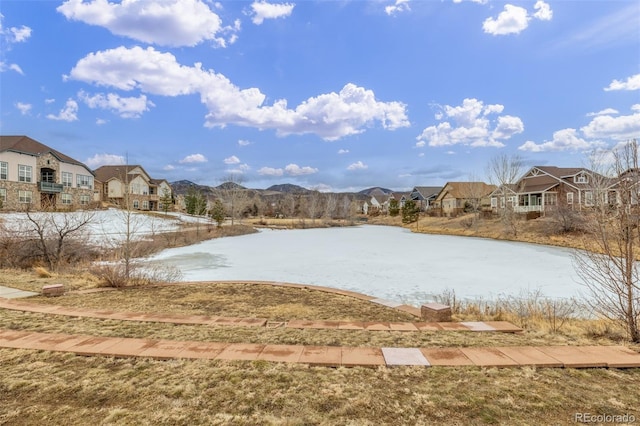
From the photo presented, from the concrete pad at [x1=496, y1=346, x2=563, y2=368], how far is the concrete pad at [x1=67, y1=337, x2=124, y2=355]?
4.09 m

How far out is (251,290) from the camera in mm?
7156

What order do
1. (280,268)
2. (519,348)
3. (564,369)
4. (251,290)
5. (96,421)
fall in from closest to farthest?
(96,421)
(564,369)
(519,348)
(251,290)
(280,268)

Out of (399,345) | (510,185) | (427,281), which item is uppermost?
(510,185)

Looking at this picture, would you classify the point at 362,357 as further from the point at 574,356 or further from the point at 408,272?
the point at 408,272

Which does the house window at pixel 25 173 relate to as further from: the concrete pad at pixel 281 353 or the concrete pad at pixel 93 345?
the concrete pad at pixel 281 353

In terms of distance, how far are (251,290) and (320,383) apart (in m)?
4.88

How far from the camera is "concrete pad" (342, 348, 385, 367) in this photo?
2886mm

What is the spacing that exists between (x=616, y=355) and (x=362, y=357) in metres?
2.50

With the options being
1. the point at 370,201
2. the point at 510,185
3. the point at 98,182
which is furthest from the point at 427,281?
the point at 370,201

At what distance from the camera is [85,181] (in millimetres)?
33625

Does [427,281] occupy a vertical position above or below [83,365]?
below

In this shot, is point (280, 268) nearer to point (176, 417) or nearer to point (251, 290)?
point (251, 290)
